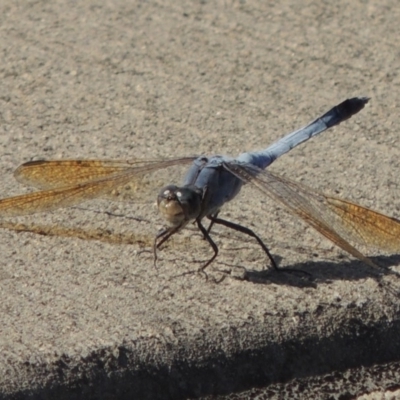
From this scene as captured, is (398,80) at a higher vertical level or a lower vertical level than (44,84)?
higher

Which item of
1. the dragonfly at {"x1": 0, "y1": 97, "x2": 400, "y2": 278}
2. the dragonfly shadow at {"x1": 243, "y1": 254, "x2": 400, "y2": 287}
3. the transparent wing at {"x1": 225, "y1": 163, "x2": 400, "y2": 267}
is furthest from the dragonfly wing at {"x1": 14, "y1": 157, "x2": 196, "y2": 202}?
the dragonfly shadow at {"x1": 243, "y1": 254, "x2": 400, "y2": 287}

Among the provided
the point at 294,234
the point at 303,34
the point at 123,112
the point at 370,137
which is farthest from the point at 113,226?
the point at 303,34

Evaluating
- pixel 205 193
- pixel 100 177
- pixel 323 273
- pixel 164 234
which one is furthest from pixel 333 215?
pixel 100 177

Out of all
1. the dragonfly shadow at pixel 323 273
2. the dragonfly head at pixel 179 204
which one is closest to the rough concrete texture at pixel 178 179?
the dragonfly shadow at pixel 323 273

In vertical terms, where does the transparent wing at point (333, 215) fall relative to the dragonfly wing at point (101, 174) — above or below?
above

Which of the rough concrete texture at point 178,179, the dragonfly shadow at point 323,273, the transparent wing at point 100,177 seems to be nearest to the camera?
the rough concrete texture at point 178,179

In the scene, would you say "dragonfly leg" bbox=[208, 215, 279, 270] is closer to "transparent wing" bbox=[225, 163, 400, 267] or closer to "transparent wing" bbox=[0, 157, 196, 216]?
"transparent wing" bbox=[225, 163, 400, 267]

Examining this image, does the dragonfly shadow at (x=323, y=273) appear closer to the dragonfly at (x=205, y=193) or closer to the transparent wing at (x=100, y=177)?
the dragonfly at (x=205, y=193)

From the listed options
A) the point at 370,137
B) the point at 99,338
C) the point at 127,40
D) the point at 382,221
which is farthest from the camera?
the point at 127,40

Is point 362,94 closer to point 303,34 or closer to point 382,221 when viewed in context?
point 303,34
